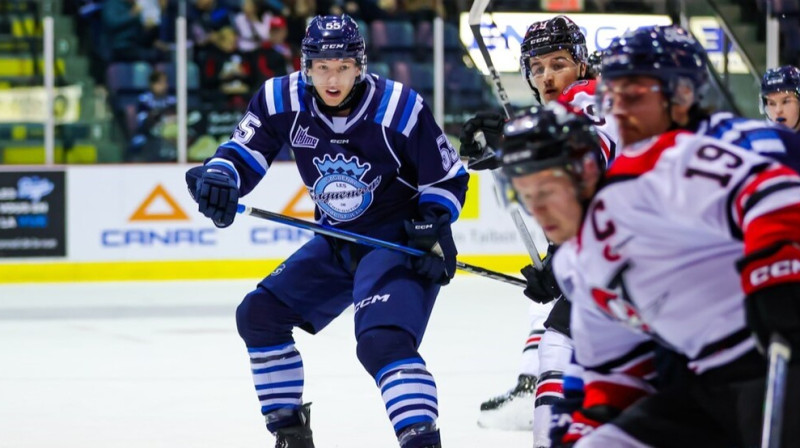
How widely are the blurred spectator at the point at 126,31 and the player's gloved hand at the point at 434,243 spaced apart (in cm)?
550

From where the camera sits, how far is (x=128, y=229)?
7660 mm

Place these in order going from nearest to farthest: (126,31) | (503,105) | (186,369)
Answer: (503,105), (186,369), (126,31)

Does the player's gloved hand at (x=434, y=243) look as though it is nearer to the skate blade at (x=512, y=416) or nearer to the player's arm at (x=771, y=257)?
the skate blade at (x=512, y=416)

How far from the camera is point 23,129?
7.77 meters

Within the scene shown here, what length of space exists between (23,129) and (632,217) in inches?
253

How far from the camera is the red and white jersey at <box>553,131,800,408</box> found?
180 cm

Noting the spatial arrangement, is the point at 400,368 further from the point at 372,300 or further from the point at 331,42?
the point at 331,42

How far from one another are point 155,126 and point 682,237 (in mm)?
6492

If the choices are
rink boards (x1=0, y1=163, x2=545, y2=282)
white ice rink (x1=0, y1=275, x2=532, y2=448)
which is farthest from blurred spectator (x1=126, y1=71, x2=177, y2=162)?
white ice rink (x1=0, y1=275, x2=532, y2=448)

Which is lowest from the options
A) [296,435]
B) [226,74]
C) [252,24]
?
[296,435]

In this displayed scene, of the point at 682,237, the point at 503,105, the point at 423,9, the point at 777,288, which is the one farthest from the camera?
the point at 423,9

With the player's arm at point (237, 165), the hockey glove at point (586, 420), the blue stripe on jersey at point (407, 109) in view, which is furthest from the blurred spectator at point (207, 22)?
the hockey glove at point (586, 420)

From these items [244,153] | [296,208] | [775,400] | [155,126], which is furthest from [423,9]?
[775,400]

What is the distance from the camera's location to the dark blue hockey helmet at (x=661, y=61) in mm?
1993
